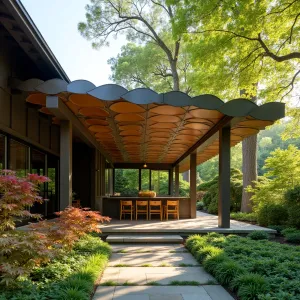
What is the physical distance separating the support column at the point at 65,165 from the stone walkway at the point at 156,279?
1699 mm

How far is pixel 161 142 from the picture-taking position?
11.8 metres

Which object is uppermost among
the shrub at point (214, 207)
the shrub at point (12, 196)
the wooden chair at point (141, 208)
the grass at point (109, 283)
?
the shrub at point (12, 196)

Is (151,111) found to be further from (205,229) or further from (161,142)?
(161,142)

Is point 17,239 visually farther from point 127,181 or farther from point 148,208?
point 127,181

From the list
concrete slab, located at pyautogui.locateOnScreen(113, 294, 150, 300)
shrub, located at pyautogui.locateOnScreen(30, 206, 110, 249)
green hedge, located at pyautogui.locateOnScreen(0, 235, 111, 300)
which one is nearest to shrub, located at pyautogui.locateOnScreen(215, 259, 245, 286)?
concrete slab, located at pyautogui.locateOnScreen(113, 294, 150, 300)

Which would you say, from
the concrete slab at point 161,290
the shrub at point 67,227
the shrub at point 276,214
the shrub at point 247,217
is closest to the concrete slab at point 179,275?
the concrete slab at point 161,290

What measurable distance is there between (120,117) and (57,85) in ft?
6.97

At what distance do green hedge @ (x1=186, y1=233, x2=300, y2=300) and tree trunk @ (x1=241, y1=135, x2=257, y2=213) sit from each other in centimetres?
751

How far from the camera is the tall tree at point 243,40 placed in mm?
9742

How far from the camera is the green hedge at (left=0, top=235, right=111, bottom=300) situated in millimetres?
3678

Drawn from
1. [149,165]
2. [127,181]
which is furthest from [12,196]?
[127,181]

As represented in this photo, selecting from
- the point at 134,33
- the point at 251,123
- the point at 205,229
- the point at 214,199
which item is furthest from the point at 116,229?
the point at 134,33

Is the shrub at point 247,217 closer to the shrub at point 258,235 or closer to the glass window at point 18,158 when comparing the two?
the shrub at point 258,235

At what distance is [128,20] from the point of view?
69.8ft
